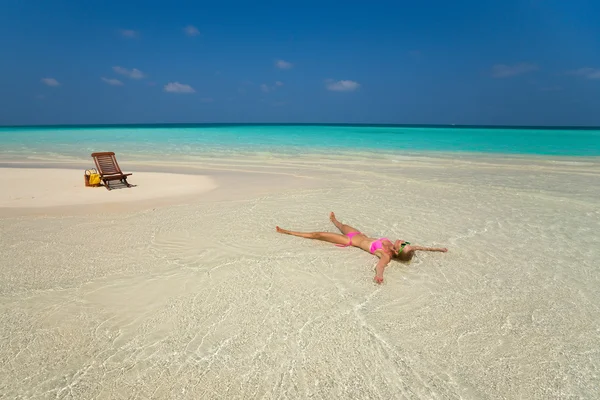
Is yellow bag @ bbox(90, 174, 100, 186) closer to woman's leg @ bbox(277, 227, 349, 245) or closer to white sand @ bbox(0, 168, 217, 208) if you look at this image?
white sand @ bbox(0, 168, 217, 208)

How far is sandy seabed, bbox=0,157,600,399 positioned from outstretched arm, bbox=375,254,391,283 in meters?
0.12

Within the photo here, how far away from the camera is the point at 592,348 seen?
11.6ft

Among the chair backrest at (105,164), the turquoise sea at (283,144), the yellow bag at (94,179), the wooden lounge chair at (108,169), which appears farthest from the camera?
the turquoise sea at (283,144)

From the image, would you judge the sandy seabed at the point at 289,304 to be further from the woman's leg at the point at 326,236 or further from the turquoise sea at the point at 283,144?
the turquoise sea at the point at 283,144

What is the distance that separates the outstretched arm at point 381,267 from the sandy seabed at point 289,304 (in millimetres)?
122

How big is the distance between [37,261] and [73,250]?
0.52 metres

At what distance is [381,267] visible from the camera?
16.2 ft

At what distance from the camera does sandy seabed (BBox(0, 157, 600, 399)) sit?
10.2 feet

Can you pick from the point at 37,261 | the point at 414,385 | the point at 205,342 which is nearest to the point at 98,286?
the point at 37,261

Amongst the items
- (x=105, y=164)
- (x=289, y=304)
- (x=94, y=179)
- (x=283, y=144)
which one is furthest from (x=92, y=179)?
(x=283, y=144)

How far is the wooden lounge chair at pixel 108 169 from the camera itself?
418 inches

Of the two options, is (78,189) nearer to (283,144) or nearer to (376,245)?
(376,245)

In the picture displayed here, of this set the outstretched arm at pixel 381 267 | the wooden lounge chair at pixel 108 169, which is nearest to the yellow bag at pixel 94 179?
the wooden lounge chair at pixel 108 169

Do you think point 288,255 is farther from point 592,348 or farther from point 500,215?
point 500,215
